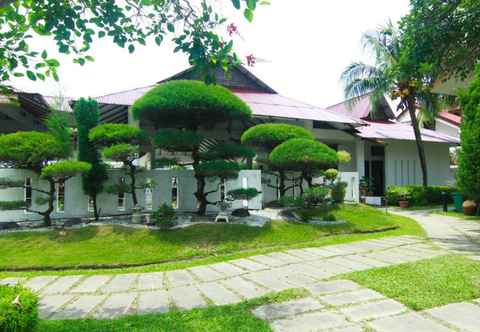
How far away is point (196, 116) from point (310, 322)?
549 cm

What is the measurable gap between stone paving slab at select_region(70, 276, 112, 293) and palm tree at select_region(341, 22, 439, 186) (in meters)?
14.4

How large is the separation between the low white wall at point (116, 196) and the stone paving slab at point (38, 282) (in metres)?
2.93

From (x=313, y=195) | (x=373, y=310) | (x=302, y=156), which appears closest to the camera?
(x=373, y=310)

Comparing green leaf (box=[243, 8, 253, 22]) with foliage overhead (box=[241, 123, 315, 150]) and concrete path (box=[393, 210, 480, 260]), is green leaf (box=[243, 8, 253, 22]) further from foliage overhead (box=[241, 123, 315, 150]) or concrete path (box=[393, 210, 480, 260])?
foliage overhead (box=[241, 123, 315, 150])

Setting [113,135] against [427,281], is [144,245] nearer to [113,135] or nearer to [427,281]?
[113,135]

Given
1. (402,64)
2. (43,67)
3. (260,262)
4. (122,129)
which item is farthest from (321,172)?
(43,67)

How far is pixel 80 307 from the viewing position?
3482mm

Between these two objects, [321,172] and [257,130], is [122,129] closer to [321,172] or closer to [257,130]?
[257,130]

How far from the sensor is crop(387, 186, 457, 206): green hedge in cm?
1445

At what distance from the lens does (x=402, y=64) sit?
8.24 m

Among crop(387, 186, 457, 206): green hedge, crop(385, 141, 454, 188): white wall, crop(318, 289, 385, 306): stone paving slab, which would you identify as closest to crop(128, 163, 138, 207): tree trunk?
crop(318, 289, 385, 306): stone paving slab

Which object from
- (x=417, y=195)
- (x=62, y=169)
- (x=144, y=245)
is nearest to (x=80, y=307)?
(x=144, y=245)

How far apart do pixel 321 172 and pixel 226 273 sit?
5.38 metres

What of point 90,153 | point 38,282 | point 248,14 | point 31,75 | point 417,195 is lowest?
point 38,282
